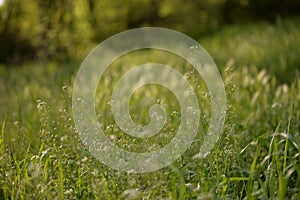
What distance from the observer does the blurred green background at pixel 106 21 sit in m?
9.48

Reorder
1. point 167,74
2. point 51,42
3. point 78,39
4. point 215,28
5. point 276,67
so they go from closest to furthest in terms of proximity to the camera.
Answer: point 167,74, point 276,67, point 51,42, point 78,39, point 215,28

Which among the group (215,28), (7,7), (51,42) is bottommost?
(215,28)

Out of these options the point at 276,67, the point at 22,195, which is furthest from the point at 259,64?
the point at 22,195

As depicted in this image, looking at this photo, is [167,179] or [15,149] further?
[15,149]

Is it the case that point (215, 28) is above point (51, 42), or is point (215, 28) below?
below

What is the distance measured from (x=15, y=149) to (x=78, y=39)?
6887mm

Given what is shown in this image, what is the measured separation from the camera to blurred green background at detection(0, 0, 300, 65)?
948 centimetres

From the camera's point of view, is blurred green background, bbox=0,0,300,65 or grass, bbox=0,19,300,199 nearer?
grass, bbox=0,19,300,199

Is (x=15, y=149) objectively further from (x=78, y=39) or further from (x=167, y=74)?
(x=78, y=39)

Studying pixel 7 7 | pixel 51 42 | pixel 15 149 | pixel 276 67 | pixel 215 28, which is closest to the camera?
pixel 15 149

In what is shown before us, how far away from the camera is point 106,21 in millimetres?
12633

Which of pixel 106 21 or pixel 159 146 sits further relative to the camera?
pixel 106 21

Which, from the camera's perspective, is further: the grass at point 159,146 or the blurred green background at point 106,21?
the blurred green background at point 106,21

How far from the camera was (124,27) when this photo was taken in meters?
13.5
